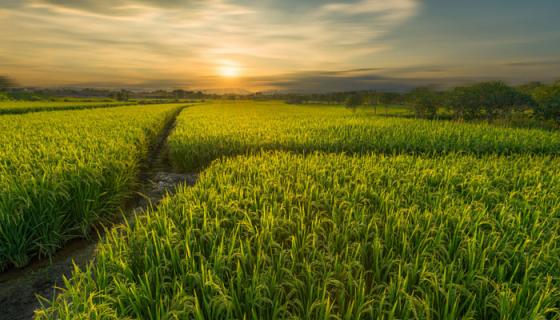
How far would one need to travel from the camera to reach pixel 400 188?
5.46 metres

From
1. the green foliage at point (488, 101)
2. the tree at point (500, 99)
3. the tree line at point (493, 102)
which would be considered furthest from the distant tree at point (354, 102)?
the tree at point (500, 99)

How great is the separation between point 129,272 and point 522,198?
249 inches

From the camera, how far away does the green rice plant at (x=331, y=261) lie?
234 cm

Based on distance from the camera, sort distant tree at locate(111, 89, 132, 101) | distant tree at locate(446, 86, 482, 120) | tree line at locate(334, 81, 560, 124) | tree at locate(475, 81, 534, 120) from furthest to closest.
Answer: distant tree at locate(111, 89, 132, 101) → distant tree at locate(446, 86, 482, 120) → tree at locate(475, 81, 534, 120) → tree line at locate(334, 81, 560, 124)

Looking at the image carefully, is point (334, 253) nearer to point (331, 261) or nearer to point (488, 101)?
point (331, 261)

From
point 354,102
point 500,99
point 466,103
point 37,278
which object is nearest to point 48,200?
point 37,278

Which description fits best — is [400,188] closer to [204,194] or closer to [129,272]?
[204,194]

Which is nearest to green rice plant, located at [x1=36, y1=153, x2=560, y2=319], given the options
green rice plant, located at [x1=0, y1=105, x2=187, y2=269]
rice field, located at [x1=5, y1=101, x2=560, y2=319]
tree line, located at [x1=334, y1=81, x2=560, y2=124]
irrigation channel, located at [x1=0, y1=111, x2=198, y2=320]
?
rice field, located at [x1=5, y1=101, x2=560, y2=319]

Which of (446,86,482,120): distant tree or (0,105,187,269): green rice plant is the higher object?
(446,86,482,120): distant tree

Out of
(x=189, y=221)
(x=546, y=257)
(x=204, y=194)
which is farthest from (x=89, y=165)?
(x=546, y=257)

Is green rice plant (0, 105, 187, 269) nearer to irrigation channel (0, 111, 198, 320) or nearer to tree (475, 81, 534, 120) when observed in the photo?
irrigation channel (0, 111, 198, 320)

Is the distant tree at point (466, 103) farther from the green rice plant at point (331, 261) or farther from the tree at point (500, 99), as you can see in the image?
the green rice plant at point (331, 261)

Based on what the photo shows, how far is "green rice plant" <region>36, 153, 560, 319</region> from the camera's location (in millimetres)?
2336

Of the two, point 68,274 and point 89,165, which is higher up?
point 89,165
